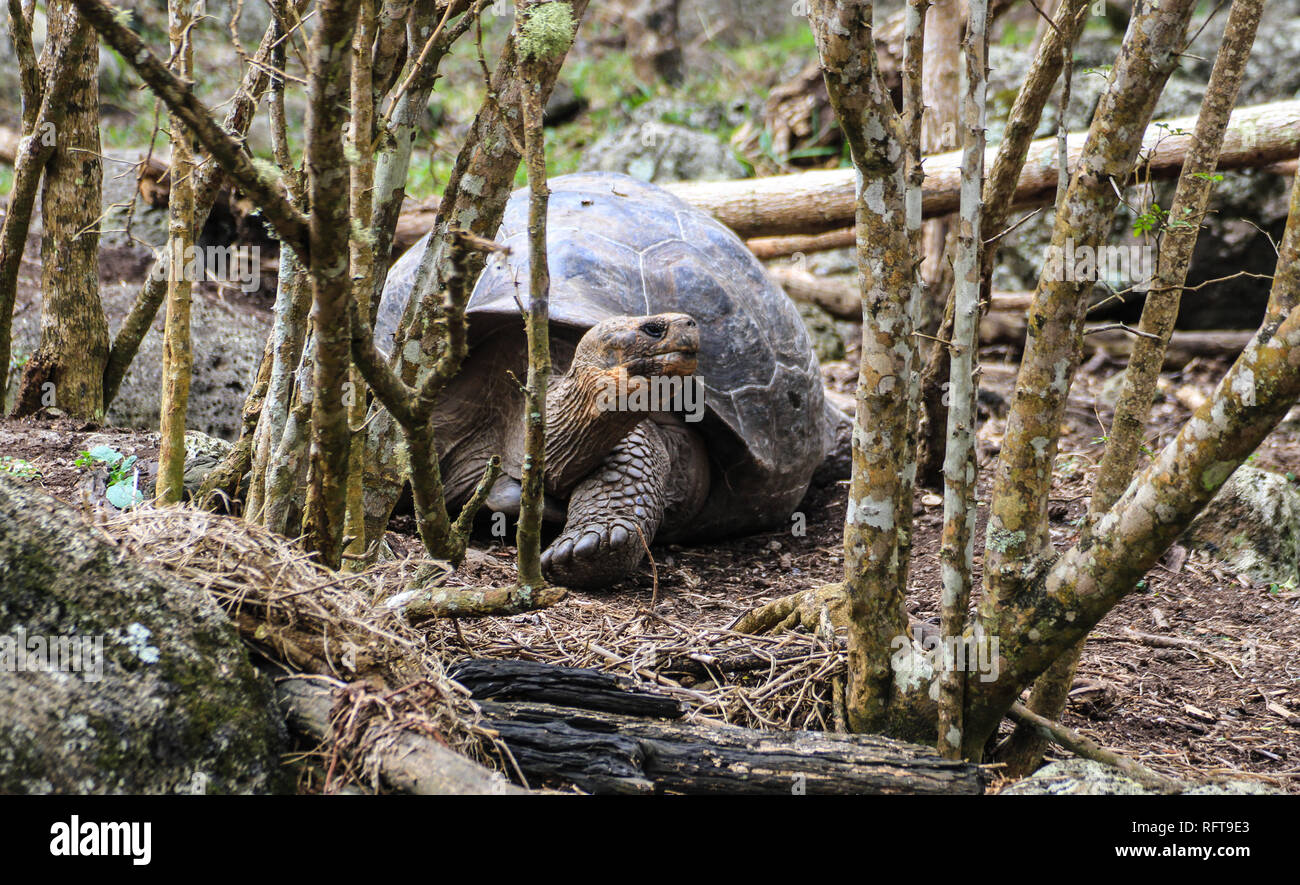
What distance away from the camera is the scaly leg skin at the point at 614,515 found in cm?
378

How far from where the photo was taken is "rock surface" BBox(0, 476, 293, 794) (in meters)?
1.51

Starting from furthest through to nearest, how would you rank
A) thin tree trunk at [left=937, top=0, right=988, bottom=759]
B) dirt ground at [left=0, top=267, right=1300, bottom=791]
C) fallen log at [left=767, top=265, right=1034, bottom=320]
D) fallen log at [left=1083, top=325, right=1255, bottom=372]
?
fallen log at [left=767, top=265, right=1034, bottom=320]
fallen log at [left=1083, top=325, right=1255, bottom=372]
dirt ground at [left=0, top=267, right=1300, bottom=791]
thin tree trunk at [left=937, top=0, right=988, bottom=759]

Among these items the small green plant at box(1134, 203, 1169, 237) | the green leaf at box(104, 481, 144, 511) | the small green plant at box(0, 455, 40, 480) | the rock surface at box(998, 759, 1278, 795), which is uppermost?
the small green plant at box(1134, 203, 1169, 237)

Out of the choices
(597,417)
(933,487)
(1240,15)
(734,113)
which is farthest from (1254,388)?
Result: (734,113)

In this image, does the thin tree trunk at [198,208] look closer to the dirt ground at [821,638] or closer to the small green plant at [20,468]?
the dirt ground at [821,638]

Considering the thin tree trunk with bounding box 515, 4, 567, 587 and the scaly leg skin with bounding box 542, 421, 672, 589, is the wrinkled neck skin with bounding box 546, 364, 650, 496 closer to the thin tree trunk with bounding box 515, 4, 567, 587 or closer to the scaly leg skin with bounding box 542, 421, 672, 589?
the scaly leg skin with bounding box 542, 421, 672, 589

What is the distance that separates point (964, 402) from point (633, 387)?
1.89 m

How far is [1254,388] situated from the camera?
1.72m

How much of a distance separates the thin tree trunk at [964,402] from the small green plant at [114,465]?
2696 millimetres

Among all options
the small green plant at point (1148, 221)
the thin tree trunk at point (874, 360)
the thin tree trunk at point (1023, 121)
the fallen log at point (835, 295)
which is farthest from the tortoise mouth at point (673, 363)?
the fallen log at point (835, 295)

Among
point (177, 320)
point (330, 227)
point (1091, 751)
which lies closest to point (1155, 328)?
point (1091, 751)

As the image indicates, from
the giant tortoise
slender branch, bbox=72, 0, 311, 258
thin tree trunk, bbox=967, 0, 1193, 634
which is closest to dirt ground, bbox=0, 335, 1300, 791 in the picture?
the giant tortoise

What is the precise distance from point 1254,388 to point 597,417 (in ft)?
8.35

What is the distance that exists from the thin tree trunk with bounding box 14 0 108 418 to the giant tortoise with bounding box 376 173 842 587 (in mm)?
1219
